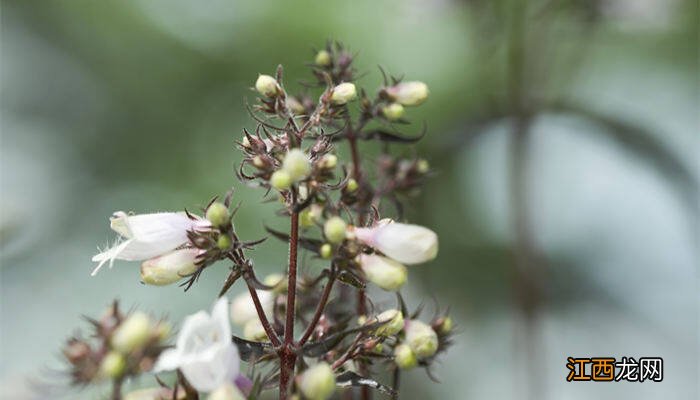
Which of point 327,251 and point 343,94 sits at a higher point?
point 343,94

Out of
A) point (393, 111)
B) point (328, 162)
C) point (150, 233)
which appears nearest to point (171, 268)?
point (150, 233)

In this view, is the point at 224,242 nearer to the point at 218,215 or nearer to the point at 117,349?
the point at 218,215

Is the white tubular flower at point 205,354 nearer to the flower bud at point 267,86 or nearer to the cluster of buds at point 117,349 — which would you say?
the cluster of buds at point 117,349

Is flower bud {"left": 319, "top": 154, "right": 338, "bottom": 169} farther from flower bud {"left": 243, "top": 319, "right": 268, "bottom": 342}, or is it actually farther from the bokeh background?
the bokeh background

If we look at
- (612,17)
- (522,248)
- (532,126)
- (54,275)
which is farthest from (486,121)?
(54,275)

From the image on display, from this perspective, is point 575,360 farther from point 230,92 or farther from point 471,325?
point 230,92
